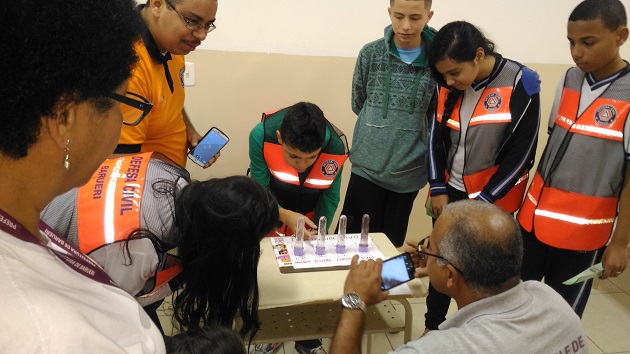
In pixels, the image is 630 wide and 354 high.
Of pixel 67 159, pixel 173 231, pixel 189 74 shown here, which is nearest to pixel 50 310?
pixel 67 159

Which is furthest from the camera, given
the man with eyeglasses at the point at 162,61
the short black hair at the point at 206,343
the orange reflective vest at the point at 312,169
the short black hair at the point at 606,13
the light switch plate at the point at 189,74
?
the light switch plate at the point at 189,74

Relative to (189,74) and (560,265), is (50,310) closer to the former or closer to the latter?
(560,265)

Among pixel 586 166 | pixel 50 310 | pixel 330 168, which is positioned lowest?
pixel 330 168

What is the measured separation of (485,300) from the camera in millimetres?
1207

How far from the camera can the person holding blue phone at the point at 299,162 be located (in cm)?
209

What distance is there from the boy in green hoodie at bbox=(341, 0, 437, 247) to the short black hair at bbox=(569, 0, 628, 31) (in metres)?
0.72

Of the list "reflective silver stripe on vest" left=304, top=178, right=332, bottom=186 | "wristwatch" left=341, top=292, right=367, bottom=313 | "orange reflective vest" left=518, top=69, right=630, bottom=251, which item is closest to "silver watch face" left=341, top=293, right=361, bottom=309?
"wristwatch" left=341, top=292, right=367, bottom=313

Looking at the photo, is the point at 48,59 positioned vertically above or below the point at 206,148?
above

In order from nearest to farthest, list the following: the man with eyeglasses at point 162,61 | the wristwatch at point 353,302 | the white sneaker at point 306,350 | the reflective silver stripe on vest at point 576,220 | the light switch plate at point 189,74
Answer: the wristwatch at point 353,302 < the man with eyeglasses at point 162,61 < the reflective silver stripe on vest at point 576,220 < the white sneaker at point 306,350 < the light switch plate at point 189,74

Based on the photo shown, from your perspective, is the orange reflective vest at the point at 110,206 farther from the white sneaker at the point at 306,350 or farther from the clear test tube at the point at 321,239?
the white sneaker at the point at 306,350

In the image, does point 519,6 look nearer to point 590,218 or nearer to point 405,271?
point 590,218

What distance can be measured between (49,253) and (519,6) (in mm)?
3263

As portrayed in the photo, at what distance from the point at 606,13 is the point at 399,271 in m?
1.26

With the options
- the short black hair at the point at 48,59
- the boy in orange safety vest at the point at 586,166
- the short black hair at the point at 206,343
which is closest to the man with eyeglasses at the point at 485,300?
the short black hair at the point at 206,343
